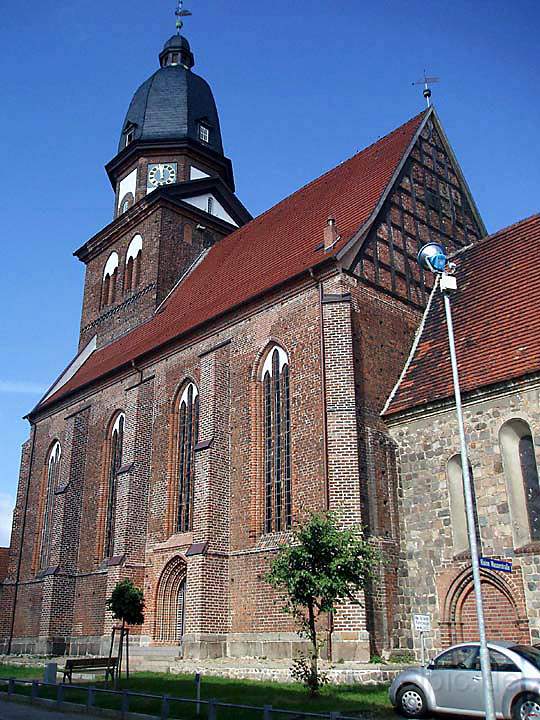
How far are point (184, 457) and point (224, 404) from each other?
2.79 meters

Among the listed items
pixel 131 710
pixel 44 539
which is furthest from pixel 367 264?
pixel 44 539

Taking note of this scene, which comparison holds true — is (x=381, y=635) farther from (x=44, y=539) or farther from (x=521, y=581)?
(x=44, y=539)

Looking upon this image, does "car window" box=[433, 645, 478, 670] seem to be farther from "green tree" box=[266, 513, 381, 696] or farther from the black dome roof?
the black dome roof

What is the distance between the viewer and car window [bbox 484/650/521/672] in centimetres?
1063

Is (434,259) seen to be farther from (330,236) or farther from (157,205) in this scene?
(157,205)

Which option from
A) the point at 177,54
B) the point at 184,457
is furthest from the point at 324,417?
the point at 177,54

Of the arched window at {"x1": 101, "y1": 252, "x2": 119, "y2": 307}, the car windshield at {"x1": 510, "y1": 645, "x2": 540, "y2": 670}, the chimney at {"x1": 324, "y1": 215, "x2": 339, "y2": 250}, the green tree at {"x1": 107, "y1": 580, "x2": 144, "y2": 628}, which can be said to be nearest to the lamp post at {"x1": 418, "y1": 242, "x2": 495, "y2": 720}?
the car windshield at {"x1": 510, "y1": 645, "x2": 540, "y2": 670}

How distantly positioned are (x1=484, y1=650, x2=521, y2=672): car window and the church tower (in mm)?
21468

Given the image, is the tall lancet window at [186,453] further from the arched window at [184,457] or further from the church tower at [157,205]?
the church tower at [157,205]

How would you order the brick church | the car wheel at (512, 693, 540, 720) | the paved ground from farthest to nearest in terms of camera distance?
the brick church < the paved ground < the car wheel at (512, 693, 540, 720)

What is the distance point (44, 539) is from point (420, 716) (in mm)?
22689

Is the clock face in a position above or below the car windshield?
above

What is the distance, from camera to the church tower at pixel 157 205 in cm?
3122

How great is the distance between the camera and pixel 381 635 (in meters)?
16.4
